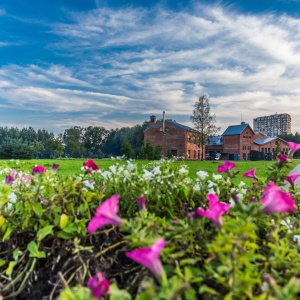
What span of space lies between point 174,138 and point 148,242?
30671 millimetres

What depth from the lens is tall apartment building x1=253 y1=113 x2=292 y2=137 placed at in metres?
51.1

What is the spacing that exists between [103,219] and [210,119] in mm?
27231

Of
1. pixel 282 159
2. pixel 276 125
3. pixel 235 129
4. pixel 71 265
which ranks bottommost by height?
pixel 71 265

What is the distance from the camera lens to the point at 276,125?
172 feet

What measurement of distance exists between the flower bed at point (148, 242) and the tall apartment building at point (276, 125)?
5258cm

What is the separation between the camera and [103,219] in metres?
0.67

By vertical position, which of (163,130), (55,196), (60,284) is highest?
(163,130)

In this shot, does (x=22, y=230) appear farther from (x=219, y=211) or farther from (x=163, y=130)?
(x=163, y=130)

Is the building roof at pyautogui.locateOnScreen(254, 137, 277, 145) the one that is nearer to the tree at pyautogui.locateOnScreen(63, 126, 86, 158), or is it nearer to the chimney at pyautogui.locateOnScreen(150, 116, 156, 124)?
the chimney at pyautogui.locateOnScreen(150, 116, 156, 124)

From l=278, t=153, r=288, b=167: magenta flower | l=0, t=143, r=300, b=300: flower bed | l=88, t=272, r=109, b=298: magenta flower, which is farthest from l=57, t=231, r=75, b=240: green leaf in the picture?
l=278, t=153, r=288, b=167: magenta flower

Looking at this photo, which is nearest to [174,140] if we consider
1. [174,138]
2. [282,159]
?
[174,138]

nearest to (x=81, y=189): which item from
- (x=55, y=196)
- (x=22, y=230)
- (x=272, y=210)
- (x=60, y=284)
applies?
(x=55, y=196)

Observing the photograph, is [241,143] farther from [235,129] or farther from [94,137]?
[94,137]

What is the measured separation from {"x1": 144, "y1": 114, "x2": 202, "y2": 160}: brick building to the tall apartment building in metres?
25.0
